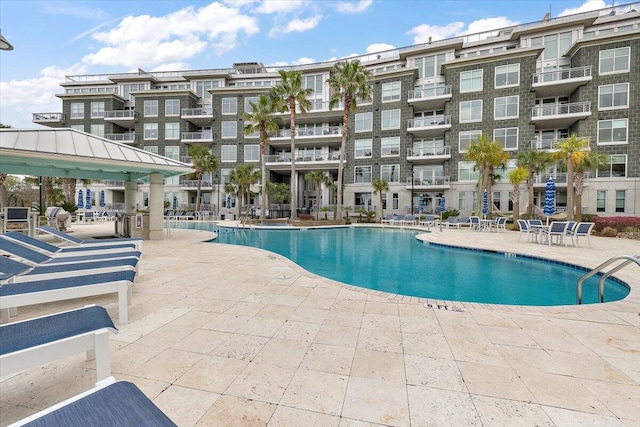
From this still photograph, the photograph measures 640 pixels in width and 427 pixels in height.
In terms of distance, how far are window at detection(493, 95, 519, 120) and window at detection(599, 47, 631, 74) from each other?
583 centimetres

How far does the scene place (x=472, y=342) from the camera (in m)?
3.32

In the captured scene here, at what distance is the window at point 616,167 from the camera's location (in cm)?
2248

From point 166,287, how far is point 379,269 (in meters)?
5.65

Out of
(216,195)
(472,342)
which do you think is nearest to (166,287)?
(472,342)

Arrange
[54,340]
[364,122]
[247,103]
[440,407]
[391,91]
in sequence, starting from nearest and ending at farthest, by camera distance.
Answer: [54,340]
[440,407]
[391,91]
[364,122]
[247,103]

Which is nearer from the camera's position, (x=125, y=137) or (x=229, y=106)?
(x=229, y=106)

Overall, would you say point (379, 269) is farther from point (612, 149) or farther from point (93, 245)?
point (612, 149)

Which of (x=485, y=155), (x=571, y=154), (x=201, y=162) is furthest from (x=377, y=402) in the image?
(x=201, y=162)

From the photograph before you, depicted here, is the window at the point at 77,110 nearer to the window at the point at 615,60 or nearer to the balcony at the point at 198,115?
the balcony at the point at 198,115

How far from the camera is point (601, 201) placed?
2312 cm

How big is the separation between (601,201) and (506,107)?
10.3 metres

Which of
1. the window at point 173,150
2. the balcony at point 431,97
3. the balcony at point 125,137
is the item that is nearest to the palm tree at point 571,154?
the balcony at point 431,97

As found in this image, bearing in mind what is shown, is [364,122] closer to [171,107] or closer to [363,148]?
[363,148]

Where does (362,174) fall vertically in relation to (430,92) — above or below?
below
